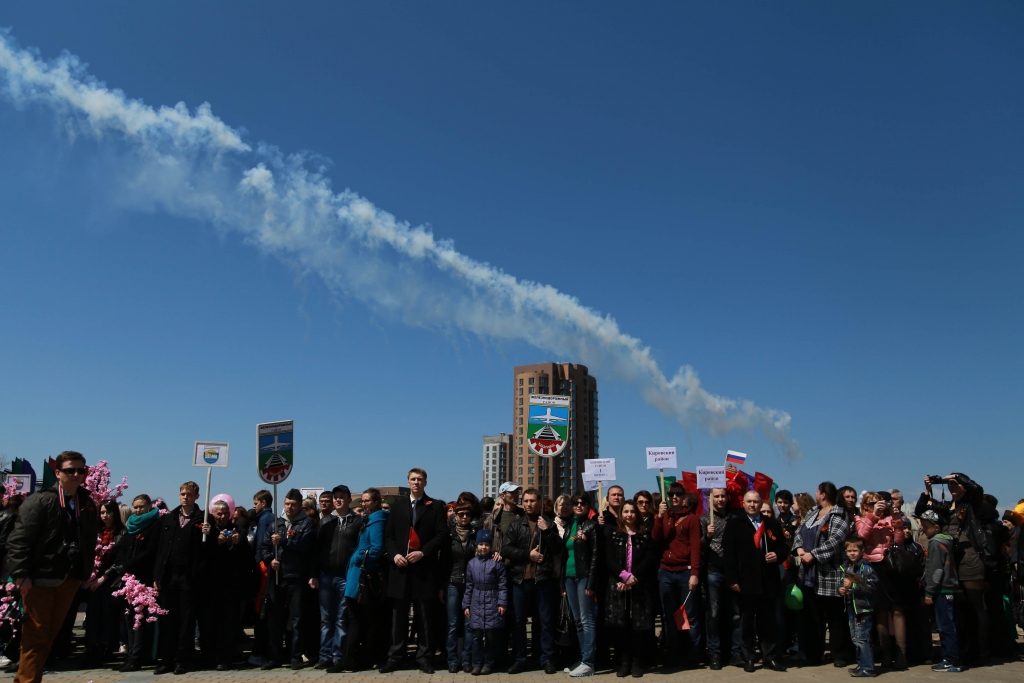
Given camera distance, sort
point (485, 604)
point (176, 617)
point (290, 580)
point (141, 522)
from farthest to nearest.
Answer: point (141, 522), point (290, 580), point (176, 617), point (485, 604)

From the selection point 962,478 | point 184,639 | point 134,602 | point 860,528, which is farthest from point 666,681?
point 134,602

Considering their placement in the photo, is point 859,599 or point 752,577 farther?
point 752,577

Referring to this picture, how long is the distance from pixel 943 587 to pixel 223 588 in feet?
32.3

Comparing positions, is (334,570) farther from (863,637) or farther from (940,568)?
(940,568)

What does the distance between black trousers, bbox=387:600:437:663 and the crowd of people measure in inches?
0.9

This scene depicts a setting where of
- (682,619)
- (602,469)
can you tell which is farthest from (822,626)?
(602,469)

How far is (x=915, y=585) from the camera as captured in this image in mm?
10258

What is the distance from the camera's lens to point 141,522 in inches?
431

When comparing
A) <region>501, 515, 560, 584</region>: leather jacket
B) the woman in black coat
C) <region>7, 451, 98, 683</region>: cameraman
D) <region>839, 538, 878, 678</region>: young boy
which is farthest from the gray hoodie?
<region>7, 451, 98, 683</region>: cameraman

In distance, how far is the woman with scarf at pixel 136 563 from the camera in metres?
10.5

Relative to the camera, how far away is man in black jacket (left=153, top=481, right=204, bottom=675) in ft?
33.6

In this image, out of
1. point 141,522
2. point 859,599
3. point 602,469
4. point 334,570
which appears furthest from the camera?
point 602,469

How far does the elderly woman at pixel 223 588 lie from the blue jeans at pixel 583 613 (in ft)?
15.4

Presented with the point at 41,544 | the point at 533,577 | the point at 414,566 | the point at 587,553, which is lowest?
the point at 533,577
